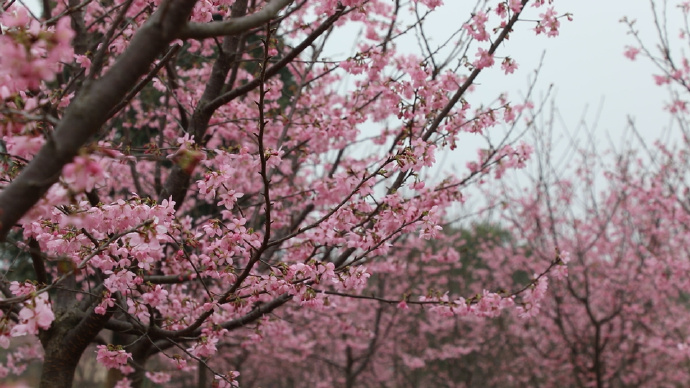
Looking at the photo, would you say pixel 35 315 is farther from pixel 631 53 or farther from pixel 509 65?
pixel 631 53

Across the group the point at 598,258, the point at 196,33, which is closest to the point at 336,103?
the point at 196,33

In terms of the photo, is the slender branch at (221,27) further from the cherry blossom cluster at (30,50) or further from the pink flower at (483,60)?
the pink flower at (483,60)

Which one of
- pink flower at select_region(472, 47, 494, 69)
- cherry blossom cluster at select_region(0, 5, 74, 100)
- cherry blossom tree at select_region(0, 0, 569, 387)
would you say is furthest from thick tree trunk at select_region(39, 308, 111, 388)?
pink flower at select_region(472, 47, 494, 69)

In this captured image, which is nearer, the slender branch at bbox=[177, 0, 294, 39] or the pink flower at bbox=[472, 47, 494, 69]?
the slender branch at bbox=[177, 0, 294, 39]

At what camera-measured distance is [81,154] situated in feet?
4.75

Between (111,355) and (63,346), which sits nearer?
(111,355)

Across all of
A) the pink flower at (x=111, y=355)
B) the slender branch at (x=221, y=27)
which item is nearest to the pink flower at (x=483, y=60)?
the slender branch at (x=221, y=27)

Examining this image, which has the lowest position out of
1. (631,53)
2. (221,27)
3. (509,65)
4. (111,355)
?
(111,355)

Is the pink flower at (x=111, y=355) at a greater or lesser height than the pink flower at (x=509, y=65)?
lesser

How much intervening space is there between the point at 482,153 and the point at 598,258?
356 inches

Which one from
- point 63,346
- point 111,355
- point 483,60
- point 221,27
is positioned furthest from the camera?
point 483,60

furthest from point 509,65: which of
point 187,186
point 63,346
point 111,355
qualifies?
Result: point 63,346

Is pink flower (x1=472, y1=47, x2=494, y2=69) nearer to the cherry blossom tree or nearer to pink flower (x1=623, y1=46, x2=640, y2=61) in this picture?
the cherry blossom tree

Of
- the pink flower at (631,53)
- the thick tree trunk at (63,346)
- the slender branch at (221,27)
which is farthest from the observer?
the pink flower at (631,53)
